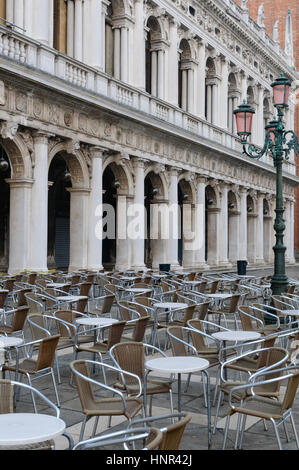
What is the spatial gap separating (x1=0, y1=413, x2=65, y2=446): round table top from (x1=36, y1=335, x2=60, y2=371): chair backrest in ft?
6.67

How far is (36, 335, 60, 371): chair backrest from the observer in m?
5.88

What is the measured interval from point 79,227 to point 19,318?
11334 millimetres

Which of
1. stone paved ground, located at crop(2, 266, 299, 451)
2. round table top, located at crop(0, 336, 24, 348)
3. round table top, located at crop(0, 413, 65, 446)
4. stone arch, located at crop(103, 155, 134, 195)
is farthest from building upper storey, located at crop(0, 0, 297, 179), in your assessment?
round table top, located at crop(0, 413, 65, 446)

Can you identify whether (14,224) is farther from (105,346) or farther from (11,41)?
(105,346)

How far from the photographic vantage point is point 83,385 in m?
4.66

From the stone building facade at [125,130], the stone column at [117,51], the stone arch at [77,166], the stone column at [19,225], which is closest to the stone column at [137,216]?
the stone building facade at [125,130]

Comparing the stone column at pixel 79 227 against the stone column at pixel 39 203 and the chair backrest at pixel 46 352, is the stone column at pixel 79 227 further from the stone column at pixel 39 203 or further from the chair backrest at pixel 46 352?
the chair backrest at pixel 46 352

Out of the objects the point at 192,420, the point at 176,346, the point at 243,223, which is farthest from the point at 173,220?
the point at 192,420

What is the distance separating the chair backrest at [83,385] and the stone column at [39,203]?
12.2m

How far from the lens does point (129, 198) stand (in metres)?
21.9

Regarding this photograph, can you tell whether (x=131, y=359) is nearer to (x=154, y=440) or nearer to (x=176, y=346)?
(x=176, y=346)

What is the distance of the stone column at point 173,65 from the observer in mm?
25047
